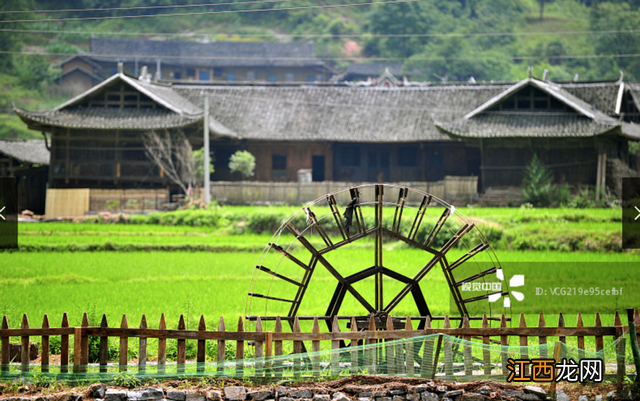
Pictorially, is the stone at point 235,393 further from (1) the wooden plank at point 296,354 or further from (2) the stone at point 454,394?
(2) the stone at point 454,394

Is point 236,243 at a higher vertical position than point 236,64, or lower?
lower

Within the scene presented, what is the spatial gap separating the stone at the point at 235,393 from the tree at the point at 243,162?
90.0ft

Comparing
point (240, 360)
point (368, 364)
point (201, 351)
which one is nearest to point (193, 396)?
point (201, 351)

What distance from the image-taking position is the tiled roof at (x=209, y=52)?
72.4 metres

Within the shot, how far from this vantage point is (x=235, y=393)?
33.7 ft

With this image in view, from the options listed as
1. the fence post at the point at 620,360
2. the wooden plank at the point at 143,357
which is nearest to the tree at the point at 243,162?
the wooden plank at the point at 143,357

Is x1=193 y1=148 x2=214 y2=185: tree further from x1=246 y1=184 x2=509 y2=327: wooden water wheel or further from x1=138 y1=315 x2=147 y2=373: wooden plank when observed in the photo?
x1=138 y1=315 x2=147 y2=373: wooden plank

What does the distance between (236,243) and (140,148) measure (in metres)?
12.8

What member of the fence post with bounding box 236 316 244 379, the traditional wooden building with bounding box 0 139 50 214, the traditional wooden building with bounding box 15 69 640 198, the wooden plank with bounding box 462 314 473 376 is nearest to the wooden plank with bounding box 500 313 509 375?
the wooden plank with bounding box 462 314 473 376

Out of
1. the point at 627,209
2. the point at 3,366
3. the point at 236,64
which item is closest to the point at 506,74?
the point at 236,64

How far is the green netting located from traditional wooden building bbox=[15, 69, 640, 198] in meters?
23.4

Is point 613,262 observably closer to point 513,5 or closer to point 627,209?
point 627,209

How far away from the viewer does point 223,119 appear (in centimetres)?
4059

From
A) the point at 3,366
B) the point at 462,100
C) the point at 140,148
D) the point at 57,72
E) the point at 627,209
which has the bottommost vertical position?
the point at 3,366
